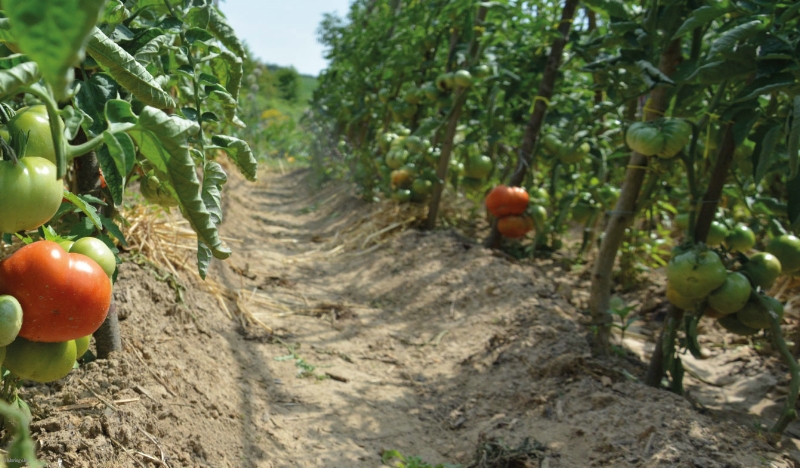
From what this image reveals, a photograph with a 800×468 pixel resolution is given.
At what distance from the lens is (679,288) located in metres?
1.90

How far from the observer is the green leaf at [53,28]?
433 mm

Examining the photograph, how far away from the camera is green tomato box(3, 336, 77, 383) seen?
91 cm

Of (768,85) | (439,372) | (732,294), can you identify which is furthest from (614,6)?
(439,372)

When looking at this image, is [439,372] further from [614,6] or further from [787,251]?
[614,6]

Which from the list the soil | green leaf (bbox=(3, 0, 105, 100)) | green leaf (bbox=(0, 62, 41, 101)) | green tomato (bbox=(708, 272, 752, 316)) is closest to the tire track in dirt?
the soil

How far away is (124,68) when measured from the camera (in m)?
0.89

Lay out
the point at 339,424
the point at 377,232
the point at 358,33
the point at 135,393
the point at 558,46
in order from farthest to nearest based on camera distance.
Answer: the point at 358,33
the point at 377,232
the point at 558,46
the point at 339,424
the point at 135,393

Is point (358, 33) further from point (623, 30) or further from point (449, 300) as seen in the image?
point (623, 30)

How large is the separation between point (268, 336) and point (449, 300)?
123cm

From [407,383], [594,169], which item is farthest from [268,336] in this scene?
[594,169]

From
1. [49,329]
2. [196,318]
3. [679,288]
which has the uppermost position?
[679,288]

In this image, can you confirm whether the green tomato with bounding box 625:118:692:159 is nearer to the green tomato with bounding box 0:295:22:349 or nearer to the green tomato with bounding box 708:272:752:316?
the green tomato with bounding box 708:272:752:316

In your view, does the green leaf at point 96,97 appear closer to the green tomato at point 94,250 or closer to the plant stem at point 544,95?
the green tomato at point 94,250

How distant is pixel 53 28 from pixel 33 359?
0.68 metres
